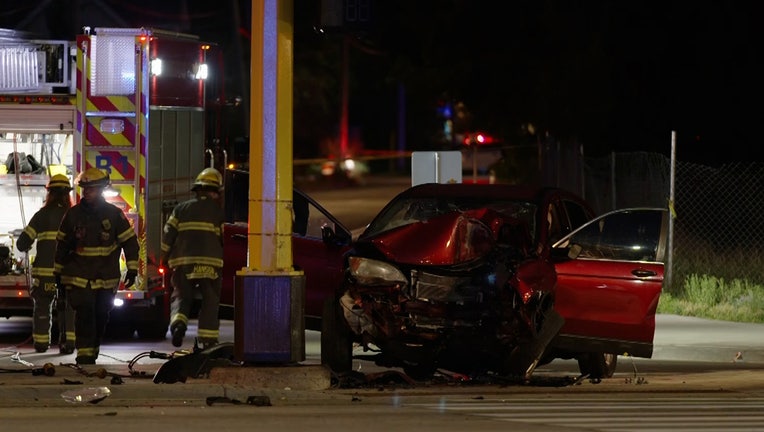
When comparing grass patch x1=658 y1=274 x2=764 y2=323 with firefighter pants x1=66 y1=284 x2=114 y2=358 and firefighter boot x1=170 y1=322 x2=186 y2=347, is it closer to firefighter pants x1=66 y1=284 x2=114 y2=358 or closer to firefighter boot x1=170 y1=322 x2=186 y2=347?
firefighter boot x1=170 y1=322 x2=186 y2=347

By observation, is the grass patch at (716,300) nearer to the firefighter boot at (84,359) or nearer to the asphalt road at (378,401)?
the asphalt road at (378,401)

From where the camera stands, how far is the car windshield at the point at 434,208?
12656 millimetres

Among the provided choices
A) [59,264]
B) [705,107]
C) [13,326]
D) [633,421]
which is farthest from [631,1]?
[633,421]

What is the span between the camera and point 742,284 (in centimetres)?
1941

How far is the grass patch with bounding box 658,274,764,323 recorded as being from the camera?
57.7ft

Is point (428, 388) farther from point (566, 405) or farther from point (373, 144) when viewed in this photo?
point (373, 144)

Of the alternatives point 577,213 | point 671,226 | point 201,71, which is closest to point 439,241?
point 577,213

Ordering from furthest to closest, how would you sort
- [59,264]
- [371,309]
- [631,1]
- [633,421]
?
[631,1], [59,264], [371,309], [633,421]

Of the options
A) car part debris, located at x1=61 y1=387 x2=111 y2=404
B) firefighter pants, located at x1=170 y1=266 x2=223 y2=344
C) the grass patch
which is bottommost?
the grass patch

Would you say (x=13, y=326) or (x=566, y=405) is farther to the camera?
(x=13, y=326)

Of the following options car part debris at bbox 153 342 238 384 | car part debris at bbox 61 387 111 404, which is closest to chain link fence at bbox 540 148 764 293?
car part debris at bbox 153 342 238 384

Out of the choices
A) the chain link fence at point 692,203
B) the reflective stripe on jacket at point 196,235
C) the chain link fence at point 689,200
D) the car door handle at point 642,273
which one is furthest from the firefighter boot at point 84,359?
the chain link fence at point 692,203

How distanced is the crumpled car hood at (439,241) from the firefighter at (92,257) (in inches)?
101

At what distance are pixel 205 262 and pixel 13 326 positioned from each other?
15.0ft
